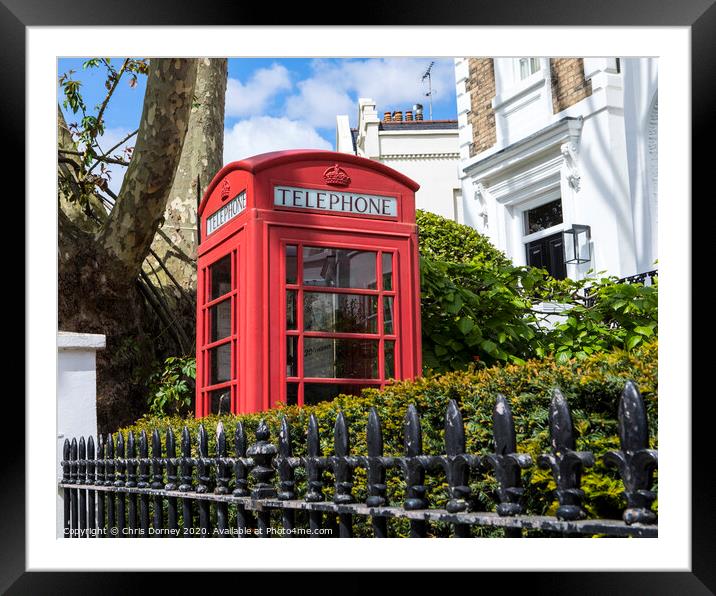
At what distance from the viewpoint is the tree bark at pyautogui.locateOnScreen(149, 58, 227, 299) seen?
1065 cm

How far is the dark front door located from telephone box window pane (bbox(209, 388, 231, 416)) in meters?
6.45

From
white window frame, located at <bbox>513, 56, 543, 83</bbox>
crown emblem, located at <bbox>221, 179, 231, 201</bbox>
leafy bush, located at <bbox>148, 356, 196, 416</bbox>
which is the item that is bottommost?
leafy bush, located at <bbox>148, 356, 196, 416</bbox>

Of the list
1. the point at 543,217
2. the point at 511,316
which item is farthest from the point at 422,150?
the point at 511,316

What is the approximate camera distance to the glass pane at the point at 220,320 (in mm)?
6309

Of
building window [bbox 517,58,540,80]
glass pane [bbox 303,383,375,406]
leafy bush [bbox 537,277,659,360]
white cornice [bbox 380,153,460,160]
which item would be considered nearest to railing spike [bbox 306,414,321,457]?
glass pane [bbox 303,383,375,406]

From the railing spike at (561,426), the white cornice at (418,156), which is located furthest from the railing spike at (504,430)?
the white cornice at (418,156)

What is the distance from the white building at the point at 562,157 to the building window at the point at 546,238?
0.6 inches

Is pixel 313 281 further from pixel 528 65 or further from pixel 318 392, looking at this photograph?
pixel 528 65

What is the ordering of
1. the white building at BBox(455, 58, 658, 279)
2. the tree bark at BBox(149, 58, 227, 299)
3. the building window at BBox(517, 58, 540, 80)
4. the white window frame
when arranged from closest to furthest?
the tree bark at BBox(149, 58, 227, 299) < the white building at BBox(455, 58, 658, 279) < the white window frame < the building window at BBox(517, 58, 540, 80)

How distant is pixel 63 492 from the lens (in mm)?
5738

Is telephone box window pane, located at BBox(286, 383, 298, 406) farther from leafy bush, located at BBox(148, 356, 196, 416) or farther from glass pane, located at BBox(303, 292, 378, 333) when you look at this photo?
leafy bush, located at BBox(148, 356, 196, 416)
